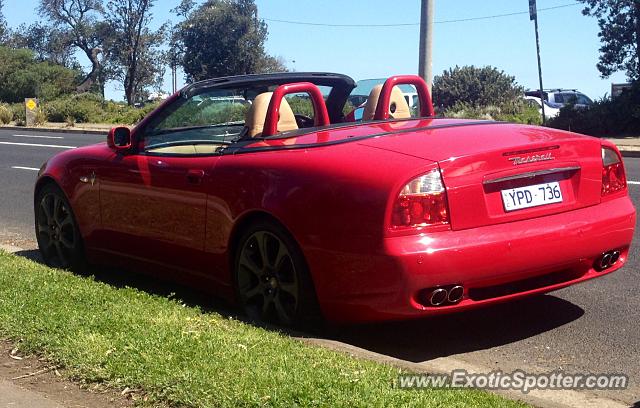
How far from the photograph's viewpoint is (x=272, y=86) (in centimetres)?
684

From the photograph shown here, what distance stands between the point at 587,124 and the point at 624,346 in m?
20.3

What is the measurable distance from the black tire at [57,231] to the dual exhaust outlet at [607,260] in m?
3.72

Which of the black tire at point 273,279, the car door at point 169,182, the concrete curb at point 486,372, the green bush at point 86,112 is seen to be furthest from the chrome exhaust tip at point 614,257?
the green bush at point 86,112

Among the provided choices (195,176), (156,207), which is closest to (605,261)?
(195,176)

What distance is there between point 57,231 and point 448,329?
3.23m

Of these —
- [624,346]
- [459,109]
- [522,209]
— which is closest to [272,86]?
[522,209]

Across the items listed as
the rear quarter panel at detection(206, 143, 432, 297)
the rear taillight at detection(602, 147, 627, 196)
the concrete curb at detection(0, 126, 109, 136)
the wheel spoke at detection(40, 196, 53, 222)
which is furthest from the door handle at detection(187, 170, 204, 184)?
the concrete curb at detection(0, 126, 109, 136)

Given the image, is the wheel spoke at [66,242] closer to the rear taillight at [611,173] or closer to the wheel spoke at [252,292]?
the wheel spoke at [252,292]

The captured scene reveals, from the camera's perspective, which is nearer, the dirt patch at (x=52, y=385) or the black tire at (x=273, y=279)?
the dirt patch at (x=52, y=385)

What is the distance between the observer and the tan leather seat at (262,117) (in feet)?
19.9

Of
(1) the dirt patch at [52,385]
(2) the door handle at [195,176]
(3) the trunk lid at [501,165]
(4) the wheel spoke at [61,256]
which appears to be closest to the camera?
(1) the dirt patch at [52,385]

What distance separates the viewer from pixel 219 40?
2156 inches

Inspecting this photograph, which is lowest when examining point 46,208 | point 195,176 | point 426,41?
point 46,208

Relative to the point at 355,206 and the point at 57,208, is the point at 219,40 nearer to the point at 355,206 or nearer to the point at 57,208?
the point at 57,208
